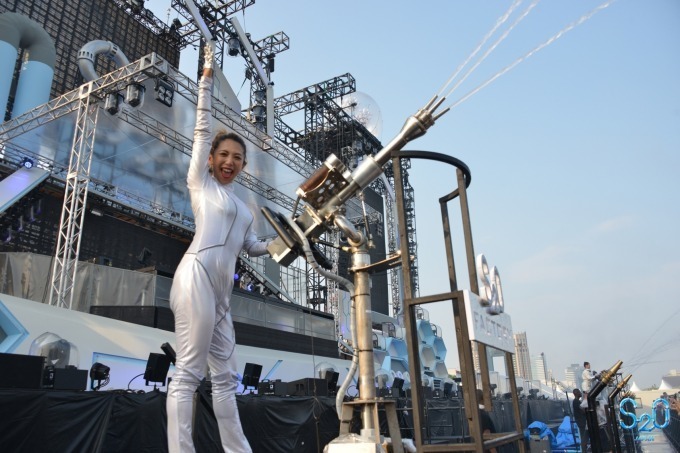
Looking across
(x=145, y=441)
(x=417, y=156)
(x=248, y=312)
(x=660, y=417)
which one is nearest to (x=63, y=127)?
(x=248, y=312)

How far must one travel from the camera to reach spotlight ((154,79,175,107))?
10.8m

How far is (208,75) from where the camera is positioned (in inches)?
102

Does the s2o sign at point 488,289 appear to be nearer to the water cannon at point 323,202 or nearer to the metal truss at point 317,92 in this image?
the water cannon at point 323,202

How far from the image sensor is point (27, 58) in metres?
13.4

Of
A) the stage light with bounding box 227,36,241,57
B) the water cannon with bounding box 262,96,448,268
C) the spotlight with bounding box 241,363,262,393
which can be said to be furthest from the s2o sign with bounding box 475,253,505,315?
the stage light with bounding box 227,36,241,57

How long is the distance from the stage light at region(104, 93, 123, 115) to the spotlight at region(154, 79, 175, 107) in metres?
0.84

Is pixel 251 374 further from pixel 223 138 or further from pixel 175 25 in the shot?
pixel 175 25

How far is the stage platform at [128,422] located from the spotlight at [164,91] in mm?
7220

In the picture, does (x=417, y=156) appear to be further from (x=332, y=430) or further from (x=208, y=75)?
(x=332, y=430)

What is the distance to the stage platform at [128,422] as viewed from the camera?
150 inches

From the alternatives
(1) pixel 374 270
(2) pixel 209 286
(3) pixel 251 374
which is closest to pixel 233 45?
(3) pixel 251 374

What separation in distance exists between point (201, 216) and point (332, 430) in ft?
19.0

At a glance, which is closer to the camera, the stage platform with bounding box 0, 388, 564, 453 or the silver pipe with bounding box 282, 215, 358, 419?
the silver pipe with bounding box 282, 215, 358, 419

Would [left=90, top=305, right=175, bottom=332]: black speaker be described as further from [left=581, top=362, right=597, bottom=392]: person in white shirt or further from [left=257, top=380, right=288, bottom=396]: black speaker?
[left=581, top=362, right=597, bottom=392]: person in white shirt
